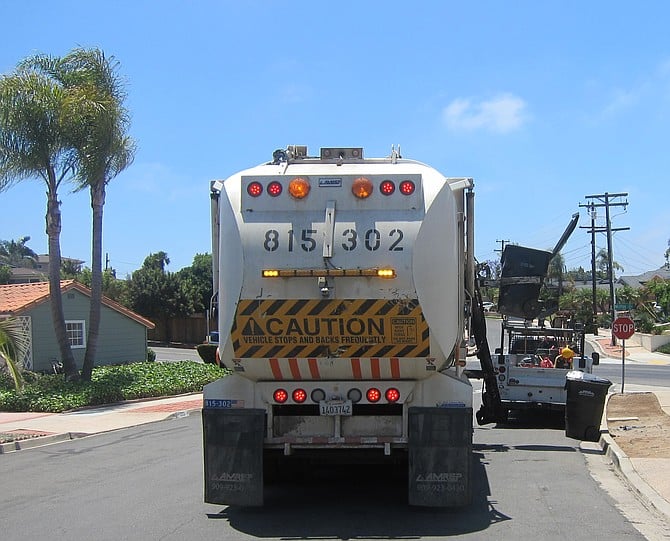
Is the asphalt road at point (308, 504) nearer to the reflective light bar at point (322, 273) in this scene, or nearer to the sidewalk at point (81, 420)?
the reflective light bar at point (322, 273)

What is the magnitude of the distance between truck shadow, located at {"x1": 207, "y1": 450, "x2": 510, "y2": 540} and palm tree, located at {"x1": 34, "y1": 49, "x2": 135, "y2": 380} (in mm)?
14154

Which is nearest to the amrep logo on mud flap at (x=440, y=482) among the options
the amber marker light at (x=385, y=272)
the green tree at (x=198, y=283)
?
the amber marker light at (x=385, y=272)

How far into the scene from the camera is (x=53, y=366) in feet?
86.0

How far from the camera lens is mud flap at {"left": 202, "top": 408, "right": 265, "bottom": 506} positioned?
7660mm

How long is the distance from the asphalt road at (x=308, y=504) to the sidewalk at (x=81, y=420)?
2.42m

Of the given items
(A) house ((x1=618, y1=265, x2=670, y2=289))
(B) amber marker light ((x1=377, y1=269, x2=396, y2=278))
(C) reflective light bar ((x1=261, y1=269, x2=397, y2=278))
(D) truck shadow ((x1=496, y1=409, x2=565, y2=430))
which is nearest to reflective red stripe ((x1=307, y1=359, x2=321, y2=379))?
(C) reflective light bar ((x1=261, y1=269, x2=397, y2=278))

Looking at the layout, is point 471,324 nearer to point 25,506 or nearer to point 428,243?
point 428,243

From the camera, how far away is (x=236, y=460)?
7672 millimetres

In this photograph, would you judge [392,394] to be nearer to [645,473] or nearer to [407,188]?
[407,188]

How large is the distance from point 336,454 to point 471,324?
3666mm

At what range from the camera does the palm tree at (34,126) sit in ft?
67.9

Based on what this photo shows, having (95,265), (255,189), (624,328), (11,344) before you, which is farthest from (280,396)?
(624,328)

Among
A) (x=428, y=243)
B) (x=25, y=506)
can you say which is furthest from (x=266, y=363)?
(x=25, y=506)

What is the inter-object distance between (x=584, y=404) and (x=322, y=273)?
274 inches
